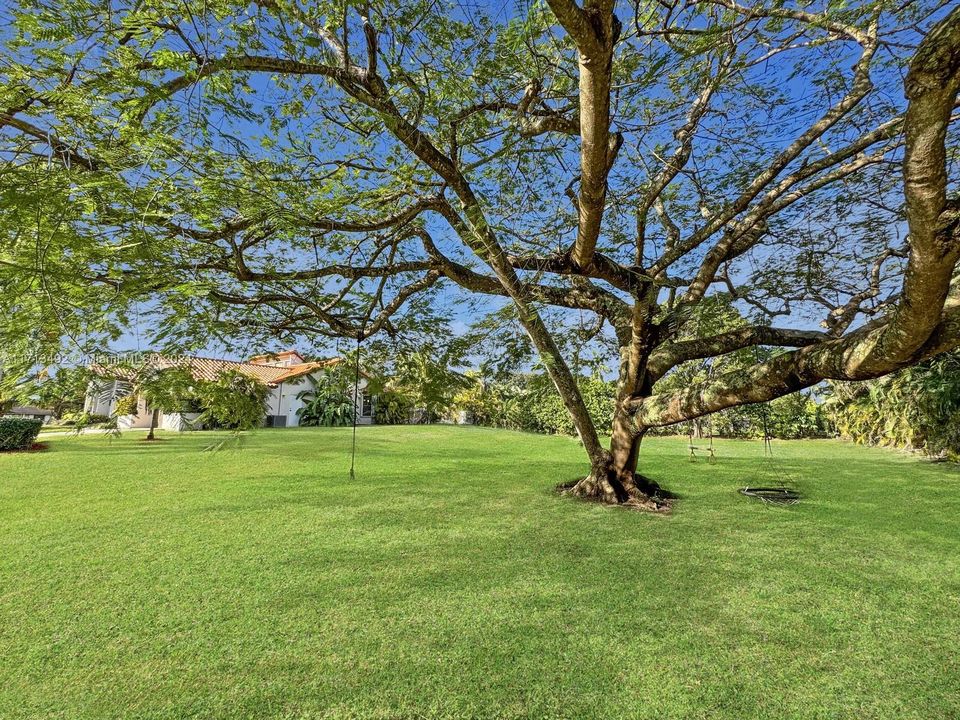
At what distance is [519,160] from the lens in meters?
4.80

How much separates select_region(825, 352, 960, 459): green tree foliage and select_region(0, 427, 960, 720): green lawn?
11.5 feet

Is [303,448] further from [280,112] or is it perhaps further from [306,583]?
[280,112]

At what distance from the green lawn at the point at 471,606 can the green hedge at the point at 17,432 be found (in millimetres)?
6806

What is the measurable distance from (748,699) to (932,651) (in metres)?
1.37

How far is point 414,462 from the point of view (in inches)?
420

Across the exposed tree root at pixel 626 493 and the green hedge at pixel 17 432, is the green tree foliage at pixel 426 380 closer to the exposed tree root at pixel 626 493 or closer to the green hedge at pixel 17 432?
the exposed tree root at pixel 626 493

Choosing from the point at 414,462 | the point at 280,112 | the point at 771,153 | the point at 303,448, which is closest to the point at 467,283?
the point at 280,112

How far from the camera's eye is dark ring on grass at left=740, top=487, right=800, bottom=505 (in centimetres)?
663

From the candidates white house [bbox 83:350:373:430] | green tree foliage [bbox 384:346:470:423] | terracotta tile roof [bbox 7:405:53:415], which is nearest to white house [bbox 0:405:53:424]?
terracotta tile roof [bbox 7:405:53:415]

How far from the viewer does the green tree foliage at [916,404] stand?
901cm

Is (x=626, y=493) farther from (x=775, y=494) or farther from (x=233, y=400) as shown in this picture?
(x=233, y=400)

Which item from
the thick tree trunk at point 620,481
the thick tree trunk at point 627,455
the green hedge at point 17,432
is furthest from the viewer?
the green hedge at point 17,432

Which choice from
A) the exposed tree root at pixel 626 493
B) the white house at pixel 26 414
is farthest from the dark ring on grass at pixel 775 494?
the white house at pixel 26 414

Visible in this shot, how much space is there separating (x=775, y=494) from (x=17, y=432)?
16945 mm
